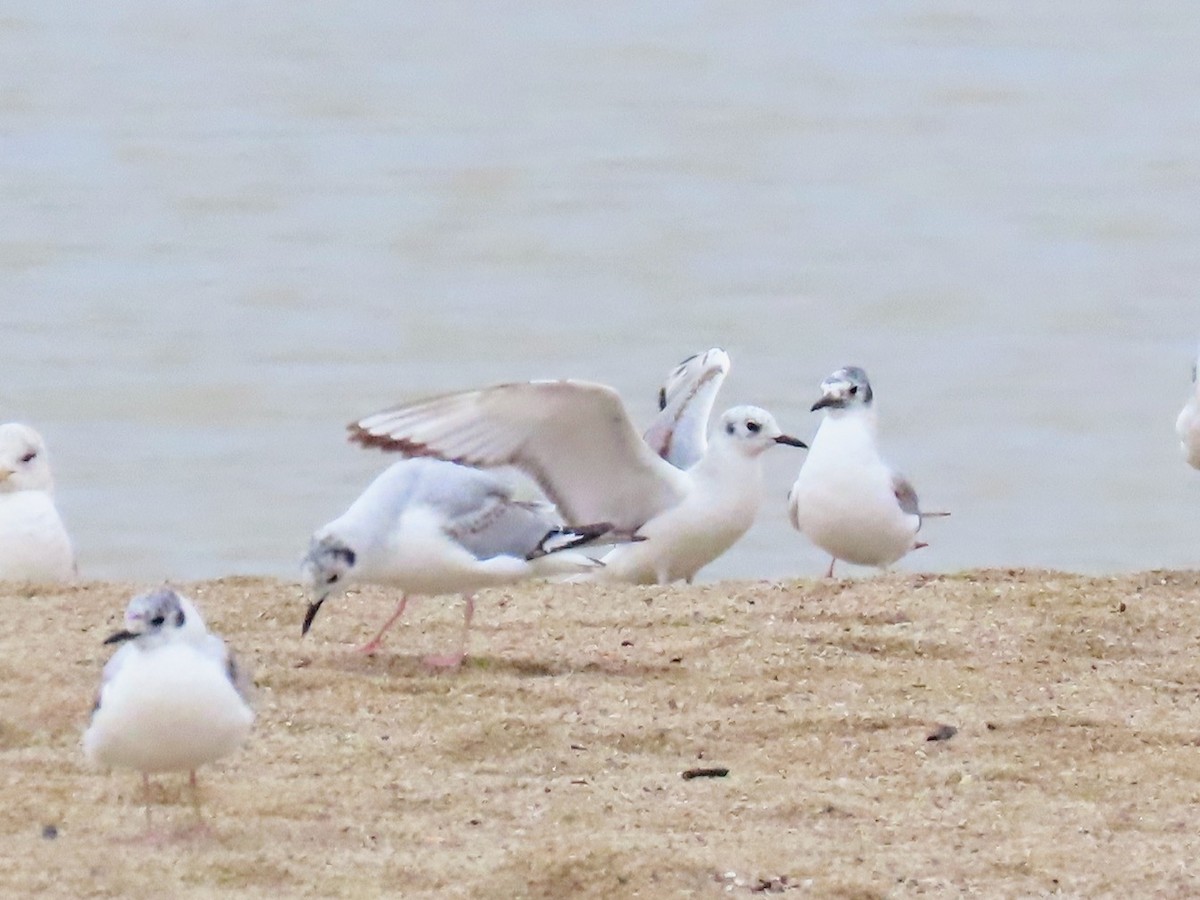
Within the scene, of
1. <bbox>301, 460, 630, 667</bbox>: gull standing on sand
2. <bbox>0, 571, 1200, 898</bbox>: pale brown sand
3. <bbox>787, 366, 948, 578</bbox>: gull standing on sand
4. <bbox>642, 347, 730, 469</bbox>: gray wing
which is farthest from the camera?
<bbox>642, 347, 730, 469</bbox>: gray wing

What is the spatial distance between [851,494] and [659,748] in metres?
2.61

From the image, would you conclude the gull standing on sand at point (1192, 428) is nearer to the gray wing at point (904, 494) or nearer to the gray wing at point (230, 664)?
the gray wing at point (904, 494)

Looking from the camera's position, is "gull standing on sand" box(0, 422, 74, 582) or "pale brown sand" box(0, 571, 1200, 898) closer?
"pale brown sand" box(0, 571, 1200, 898)

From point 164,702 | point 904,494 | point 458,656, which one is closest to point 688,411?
point 904,494

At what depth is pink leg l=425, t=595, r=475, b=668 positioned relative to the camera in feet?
22.3

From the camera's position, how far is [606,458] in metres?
8.31

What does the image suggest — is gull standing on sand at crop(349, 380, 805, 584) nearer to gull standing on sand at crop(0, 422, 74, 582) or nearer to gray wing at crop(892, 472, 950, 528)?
gray wing at crop(892, 472, 950, 528)

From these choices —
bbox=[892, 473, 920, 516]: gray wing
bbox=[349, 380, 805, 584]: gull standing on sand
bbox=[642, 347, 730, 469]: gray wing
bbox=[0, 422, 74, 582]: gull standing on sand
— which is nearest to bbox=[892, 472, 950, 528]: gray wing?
bbox=[892, 473, 920, 516]: gray wing

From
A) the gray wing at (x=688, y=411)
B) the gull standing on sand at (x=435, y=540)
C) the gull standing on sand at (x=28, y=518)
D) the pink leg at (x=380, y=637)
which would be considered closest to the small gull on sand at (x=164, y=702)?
the gull standing on sand at (x=435, y=540)

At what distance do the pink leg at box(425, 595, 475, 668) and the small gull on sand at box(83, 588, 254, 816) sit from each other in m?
1.48

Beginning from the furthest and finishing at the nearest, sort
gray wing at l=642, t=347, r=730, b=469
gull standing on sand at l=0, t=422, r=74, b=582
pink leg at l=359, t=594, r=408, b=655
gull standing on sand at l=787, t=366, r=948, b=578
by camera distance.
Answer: gray wing at l=642, t=347, r=730, b=469 < gull standing on sand at l=0, t=422, r=74, b=582 < gull standing on sand at l=787, t=366, r=948, b=578 < pink leg at l=359, t=594, r=408, b=655

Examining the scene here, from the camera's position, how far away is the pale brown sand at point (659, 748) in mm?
5078

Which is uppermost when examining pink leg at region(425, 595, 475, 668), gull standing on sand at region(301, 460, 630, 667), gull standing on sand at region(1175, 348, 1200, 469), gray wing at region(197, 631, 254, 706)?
gray wing at region(197, 631, 254, 706)

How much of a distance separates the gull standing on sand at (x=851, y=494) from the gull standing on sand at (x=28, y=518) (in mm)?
2466
